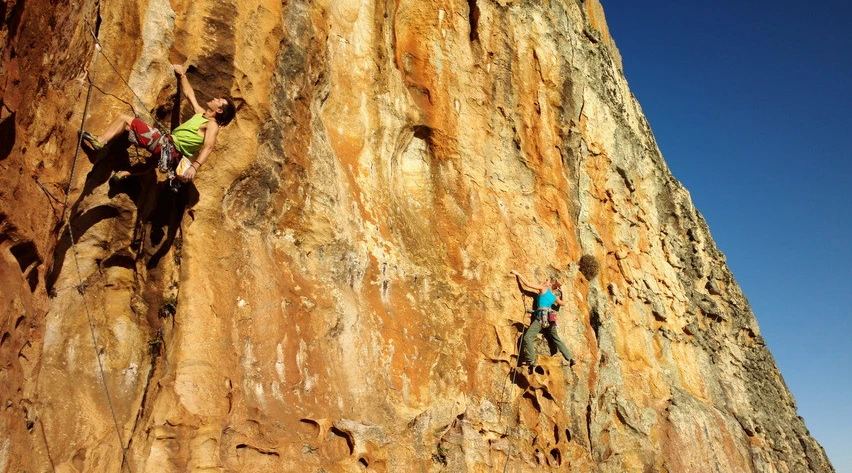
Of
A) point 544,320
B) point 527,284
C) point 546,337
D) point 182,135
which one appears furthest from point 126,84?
point 546,337

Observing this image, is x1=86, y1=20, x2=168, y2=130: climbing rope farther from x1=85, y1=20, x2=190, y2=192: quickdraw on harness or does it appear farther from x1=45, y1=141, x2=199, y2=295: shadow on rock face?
x1=45, y1=141, x2=199, y2=295: shadow on rock face

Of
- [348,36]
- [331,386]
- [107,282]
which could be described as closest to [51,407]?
[107,282]

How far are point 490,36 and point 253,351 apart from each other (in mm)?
9268

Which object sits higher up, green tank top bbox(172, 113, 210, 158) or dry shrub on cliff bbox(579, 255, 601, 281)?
dry shrub on cliff bbox(579, 255, 601, 281)

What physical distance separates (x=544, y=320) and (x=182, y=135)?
7593mm

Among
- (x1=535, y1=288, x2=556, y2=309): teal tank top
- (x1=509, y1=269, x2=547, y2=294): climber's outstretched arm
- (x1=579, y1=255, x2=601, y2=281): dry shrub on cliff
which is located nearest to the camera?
(x1=535, y1=288, x2=556, y2=309): teal tank top

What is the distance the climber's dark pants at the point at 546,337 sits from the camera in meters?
12.5

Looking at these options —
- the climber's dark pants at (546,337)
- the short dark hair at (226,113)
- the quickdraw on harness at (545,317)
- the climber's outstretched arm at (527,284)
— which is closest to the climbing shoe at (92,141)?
the short dark hair at (226,113)

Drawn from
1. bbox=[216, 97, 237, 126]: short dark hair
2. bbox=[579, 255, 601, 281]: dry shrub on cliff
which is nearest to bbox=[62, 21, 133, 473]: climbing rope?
bbox=[216, 97, 237, 126]: short dark hair

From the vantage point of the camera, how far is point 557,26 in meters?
16.5

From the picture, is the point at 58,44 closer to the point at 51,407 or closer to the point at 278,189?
the point at 278,189

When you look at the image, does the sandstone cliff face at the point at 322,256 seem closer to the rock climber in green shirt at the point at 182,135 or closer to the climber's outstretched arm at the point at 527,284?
the climber's outstretched arm at the point at 527,284

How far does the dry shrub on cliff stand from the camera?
15219 millimetres

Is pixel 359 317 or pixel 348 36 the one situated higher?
pixel 348 36
